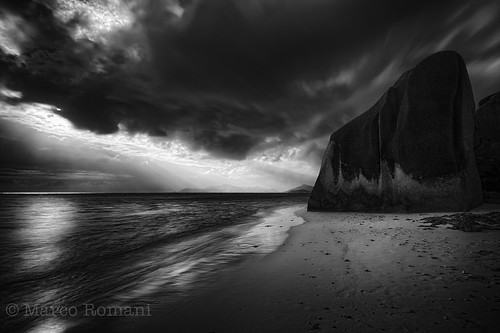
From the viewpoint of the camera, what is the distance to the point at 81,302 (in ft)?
17.7

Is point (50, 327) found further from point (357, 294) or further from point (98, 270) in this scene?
point (357, 294)

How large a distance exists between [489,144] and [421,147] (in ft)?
32.6

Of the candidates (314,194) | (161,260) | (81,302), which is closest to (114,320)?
(81,302)

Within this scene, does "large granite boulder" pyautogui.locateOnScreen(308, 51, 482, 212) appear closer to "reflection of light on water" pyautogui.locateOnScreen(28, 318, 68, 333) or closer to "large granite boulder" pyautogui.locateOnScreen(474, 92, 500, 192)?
"large granite boulder" pyautogui.locateOnScreen(474, 92, 500, 192)

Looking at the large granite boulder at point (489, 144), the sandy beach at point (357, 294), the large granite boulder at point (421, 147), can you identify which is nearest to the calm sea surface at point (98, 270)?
the sandy beach at point (357, 294)

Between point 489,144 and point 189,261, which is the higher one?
point 489,144

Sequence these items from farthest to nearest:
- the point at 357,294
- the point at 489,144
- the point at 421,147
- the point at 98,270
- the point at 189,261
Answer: the point at 489,144
the point at 421,147
the point at 189,261
the point at 98,270
the point at 357,294

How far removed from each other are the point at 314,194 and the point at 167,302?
2132 cm

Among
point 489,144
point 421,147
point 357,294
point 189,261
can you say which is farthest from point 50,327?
point 489,144

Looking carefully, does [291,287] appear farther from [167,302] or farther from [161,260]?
[161,260]

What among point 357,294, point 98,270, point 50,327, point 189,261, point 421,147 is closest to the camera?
point 50,327

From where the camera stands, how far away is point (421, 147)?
15711mm

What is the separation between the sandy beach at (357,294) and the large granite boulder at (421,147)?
8124 mm

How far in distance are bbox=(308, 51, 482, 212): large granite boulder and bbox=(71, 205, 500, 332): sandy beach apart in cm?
812
